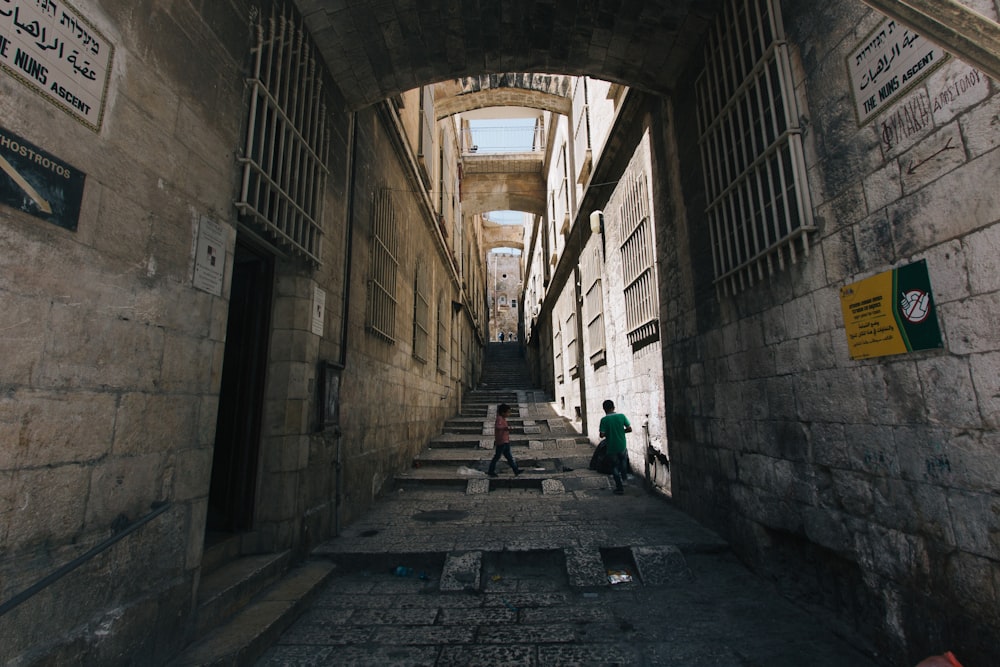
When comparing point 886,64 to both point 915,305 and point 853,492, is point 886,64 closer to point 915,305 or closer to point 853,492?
point 915,305

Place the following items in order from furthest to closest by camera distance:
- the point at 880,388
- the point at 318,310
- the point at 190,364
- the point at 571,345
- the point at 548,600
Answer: the point at 571,345 < the point at 318,310 < the point at 548,600 < the point at 190,364 < the point at 880,388

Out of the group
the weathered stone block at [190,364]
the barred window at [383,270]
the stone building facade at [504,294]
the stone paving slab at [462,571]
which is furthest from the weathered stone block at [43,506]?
the stone building facade at [504,294]

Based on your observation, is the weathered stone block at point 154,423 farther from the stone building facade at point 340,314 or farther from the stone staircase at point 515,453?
the stone staircase at point 515,453

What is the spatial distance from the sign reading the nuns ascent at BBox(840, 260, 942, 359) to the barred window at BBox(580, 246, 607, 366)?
625 centimetres

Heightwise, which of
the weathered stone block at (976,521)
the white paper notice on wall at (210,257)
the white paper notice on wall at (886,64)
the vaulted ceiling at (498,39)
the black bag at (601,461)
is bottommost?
the black bag at (601,461)

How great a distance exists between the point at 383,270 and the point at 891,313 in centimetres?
596

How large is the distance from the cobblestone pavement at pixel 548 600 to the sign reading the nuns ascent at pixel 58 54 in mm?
3230

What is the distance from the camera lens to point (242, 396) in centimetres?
436

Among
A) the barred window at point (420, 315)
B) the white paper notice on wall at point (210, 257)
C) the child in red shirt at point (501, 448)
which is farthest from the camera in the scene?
the barred window at point (420, 315)

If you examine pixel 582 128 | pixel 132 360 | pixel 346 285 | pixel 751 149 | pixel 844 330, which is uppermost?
pixel 582 128

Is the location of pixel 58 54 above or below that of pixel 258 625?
above

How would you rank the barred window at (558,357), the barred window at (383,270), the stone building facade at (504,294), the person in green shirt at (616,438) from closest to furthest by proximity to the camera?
the barred window at (383,270) → the person in green shirt at (616,438) → the barred window at (558,357) → the stone building facade at (504,294)

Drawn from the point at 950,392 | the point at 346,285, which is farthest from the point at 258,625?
the point at 950,392

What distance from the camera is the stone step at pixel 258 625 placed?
2.74m
